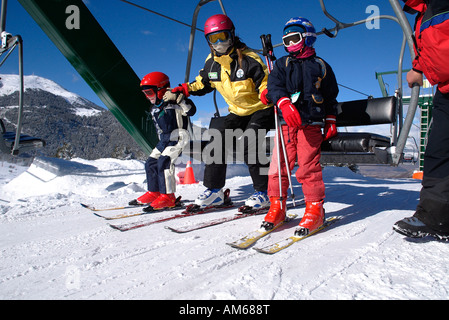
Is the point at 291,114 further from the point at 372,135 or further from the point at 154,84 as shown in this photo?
the point at 154,84

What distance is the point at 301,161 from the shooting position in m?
1.97

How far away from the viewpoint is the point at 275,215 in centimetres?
199

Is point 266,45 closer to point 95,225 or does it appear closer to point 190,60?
point 95,225

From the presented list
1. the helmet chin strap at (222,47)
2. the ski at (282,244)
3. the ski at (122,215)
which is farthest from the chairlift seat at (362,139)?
the ski at (122,215)

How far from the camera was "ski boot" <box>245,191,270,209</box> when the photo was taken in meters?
2.52

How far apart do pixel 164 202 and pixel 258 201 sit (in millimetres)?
873

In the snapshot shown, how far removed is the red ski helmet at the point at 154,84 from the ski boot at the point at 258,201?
1.41 metres

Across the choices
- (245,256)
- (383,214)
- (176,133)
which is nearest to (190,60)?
(176,133)

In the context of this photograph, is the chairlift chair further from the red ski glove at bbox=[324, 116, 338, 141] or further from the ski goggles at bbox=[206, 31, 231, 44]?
the ski goggles at bbox=[206, 31, 231, 44]

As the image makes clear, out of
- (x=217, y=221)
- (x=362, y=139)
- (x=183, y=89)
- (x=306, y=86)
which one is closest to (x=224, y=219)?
(x=217, y=221)

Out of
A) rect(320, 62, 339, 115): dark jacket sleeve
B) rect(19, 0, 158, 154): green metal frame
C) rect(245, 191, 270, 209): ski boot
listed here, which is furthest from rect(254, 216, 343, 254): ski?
rect(19, 0, 158, 154): green metal frame

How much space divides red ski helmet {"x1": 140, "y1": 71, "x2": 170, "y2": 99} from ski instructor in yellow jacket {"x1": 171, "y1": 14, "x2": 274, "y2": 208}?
0.47 meters

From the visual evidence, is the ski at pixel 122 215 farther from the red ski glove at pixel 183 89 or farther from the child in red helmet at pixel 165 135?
the red ski glove at pixel 183 89
